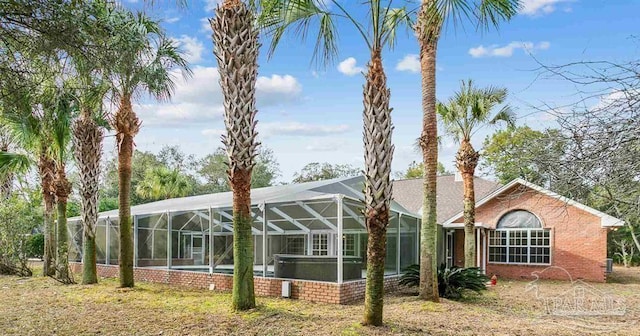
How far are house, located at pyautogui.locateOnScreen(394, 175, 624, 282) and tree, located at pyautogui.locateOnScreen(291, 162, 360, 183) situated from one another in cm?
2461

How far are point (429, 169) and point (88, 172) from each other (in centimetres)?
977

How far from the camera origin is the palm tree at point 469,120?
15.3 meters

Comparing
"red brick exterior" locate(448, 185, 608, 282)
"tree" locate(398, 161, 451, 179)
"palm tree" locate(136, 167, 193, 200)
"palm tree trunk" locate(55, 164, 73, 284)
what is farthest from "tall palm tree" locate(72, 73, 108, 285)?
"tree" locate(398, 161, 451, 179)

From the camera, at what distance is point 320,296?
10883 mm

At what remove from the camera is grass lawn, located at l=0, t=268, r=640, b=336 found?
8.05 meters

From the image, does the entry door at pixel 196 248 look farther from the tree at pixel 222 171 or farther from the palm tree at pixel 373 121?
the tree at pixel 222 171

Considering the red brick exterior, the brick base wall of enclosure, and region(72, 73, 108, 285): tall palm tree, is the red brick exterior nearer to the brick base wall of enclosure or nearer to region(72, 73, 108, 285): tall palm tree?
the brick base wall of enclosure

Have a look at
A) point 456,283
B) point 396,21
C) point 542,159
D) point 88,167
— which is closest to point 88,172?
point 88,167

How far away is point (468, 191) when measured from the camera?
15.9m

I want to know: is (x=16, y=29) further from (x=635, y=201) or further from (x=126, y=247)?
(x=126, y=247)

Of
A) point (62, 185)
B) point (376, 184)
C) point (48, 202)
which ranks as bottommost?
point (48, 202)

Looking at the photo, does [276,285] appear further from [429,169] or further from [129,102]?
[129,102]

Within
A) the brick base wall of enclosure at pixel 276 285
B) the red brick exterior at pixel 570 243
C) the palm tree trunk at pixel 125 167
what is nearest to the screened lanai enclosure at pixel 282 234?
the brick base wall of enclosure at pixel 276 285

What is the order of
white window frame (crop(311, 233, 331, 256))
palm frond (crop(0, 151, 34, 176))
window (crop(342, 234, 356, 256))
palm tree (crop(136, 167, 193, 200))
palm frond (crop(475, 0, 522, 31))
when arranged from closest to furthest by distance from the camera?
palm frond (crop(475, 0, 522, 31)) → palm frond (crop(0, 151, 34, 176)) → window (crop(342, 234, 356, 256)) → white window frame (crop(311, 233, 331, 256)) → palm tree (crop(136, 167, 193, 200))
